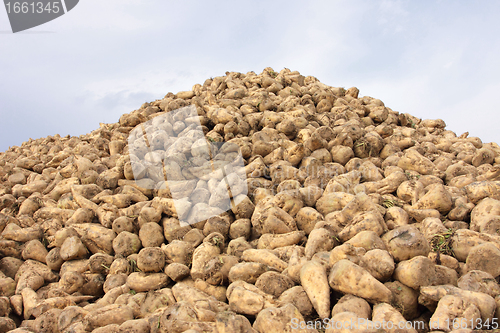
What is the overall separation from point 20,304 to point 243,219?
11.5 ft

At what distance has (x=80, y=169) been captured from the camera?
7031 millimetres

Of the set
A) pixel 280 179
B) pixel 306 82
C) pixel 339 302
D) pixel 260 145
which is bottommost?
pixel 339 302

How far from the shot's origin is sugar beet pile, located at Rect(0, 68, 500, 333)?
12.0 ft

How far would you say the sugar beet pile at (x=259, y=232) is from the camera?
3.66 m

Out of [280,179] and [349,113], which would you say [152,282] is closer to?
[280,179]

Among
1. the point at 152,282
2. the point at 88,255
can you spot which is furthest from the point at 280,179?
the point at 88,255

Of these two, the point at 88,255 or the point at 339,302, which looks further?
the point at 88,255

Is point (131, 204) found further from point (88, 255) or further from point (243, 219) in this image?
point (243, 219)

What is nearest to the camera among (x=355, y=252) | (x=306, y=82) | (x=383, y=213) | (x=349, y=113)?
(x=355, y=252)

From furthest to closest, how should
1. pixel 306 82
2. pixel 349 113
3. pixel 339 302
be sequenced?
1. pixel 306 82
2. pixel 349 113
3. pixel 339 302

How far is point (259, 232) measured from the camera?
5324 mm

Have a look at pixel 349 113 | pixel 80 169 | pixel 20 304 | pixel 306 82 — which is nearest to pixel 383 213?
pixel 349 113

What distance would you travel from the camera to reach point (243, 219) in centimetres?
557

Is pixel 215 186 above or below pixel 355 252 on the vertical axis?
above
